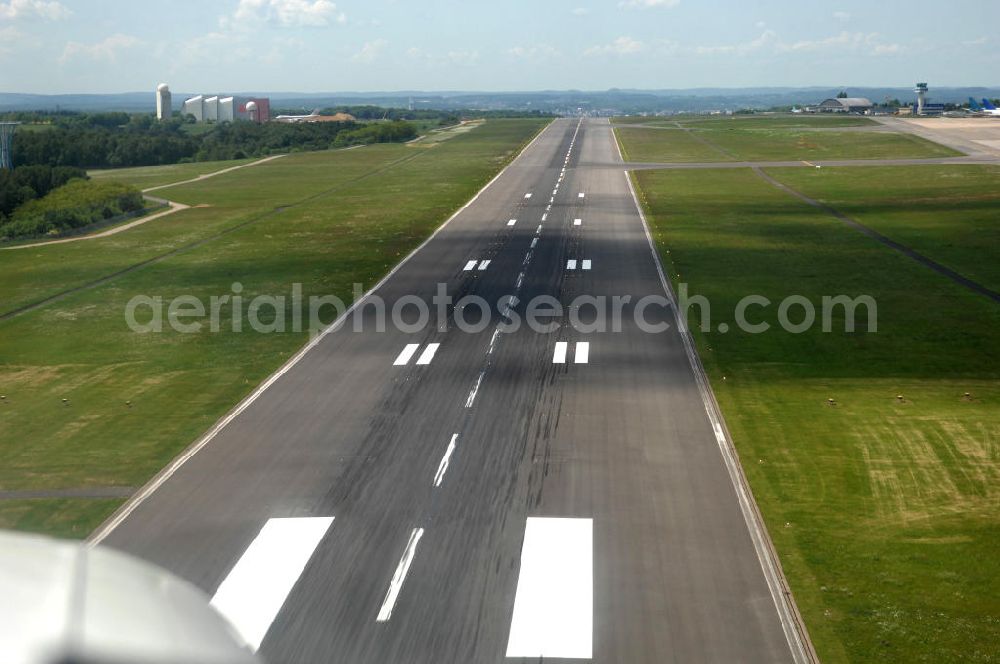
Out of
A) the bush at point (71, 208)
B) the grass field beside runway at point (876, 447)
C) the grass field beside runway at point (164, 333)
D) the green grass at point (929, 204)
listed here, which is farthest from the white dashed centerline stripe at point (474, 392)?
the bush at point (71, 208)

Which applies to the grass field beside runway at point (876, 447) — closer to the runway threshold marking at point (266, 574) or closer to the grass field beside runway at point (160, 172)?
the runway threshold marking at point (266, 574)

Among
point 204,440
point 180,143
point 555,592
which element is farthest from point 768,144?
point 555,592

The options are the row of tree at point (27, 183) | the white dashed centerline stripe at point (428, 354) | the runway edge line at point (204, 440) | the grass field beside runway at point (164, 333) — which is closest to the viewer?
the runway edge line at point (204, 440)

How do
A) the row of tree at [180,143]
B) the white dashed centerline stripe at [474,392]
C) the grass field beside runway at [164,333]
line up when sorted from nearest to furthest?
the grass field beside runway at [164,333] → the white dashed centerline stripe at [474,392] → the row of tree at [180,143]

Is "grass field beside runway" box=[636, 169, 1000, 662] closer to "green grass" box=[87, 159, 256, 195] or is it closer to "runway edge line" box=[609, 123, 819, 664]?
"runway edge line" box=[609, 123, 819, 664]

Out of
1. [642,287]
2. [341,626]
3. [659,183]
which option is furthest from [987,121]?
[341,626]

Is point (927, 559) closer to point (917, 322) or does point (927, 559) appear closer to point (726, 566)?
point (726, 566)

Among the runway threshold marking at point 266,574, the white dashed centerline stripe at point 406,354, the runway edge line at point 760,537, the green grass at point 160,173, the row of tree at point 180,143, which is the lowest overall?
the runway threshold marking at point 266,574

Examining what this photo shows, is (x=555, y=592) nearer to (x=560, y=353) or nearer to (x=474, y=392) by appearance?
(x=474, y=392)
